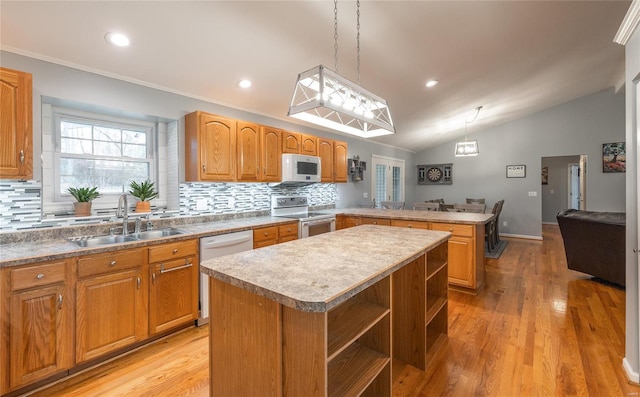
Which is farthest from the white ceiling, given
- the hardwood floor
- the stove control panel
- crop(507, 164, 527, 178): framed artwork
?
crop(507, 164, 527, 178): framed artwork

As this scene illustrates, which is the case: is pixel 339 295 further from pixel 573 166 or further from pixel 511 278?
pixel 573 166

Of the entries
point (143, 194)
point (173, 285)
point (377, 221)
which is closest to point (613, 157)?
point (377, 221)

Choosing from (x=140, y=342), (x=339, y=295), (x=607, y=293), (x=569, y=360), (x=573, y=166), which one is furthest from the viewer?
(x=573, y=166)

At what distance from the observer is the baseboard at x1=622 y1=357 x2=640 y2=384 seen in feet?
5.77

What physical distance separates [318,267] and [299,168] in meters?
2.44

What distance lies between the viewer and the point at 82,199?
7.69ft

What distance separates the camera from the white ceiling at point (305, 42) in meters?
1.91

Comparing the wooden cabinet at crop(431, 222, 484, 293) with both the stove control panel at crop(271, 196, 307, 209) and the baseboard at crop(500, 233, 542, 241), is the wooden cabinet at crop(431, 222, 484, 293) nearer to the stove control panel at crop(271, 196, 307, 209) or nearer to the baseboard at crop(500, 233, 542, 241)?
the stove control panel at crop(271, 196, 307, 209)

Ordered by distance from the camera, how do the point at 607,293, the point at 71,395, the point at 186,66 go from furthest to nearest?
the point at 607,293
the point at 186,66
the point at 71,395

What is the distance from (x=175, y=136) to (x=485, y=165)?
711 centimetres

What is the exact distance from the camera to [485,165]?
708 cm

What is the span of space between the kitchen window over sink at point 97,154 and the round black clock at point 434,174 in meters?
6.88

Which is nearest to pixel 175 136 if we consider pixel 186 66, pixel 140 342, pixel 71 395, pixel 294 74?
pixel 186 66

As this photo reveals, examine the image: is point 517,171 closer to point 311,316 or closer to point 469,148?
point 469,148
